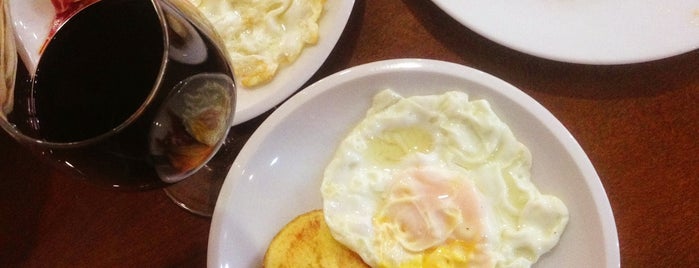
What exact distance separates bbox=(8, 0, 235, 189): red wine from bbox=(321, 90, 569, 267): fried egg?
373mm

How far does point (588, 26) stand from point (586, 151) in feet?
0.89

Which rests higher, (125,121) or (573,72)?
(125,121)

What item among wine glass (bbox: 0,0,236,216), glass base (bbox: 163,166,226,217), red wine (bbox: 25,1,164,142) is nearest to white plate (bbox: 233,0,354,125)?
glass base (bbox: 163,166,226,217)

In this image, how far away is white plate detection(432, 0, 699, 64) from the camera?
1405mm

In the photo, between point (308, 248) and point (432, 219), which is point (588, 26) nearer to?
point (432, 219)

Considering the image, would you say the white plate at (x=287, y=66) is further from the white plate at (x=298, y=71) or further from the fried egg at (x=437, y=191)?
the fried egg at (x=437, y=191)

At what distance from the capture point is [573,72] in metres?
1.47

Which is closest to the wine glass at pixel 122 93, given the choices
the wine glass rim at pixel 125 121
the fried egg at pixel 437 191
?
the wine glass rim at pixel 125 121

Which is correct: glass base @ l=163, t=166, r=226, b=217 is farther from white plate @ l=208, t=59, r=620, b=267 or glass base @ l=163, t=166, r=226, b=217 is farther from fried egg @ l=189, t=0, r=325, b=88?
fried egg @ l=189, t=0, r=325, b=88

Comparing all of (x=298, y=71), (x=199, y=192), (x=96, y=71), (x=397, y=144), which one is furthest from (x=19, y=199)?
(x=397, y=144)

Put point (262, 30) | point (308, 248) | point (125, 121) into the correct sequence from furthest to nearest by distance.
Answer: point (262, 30) → point (308, 248) → point (125, 121)

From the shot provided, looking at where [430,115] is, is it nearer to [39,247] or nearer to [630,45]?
[630,45]

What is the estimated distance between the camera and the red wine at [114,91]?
1002 mm

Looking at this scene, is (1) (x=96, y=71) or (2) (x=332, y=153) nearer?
(1) (x=96, y=71)
